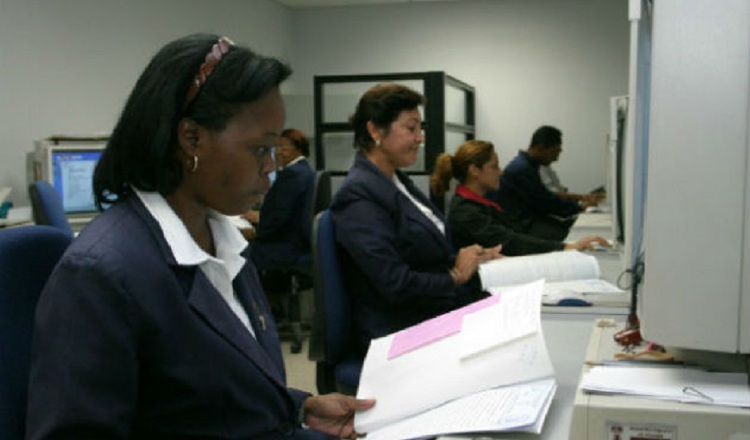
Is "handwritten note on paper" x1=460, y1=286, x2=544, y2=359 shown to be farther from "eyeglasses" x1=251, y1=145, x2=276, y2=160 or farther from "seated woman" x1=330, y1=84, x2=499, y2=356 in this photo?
"seated woman" x1=330, y1=84, x2=499, y2=356

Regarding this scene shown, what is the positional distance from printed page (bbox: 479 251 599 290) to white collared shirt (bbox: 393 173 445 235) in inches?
9.1

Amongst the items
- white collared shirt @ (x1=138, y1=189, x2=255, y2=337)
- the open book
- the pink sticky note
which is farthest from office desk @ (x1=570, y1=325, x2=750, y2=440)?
the open book

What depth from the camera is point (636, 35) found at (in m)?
1.03

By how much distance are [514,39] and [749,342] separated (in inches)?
253

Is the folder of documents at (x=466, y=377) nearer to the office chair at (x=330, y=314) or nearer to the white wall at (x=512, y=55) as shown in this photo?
the office chair at (x=330, y=314)

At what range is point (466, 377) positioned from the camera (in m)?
1.09

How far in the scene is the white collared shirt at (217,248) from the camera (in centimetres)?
A: 97

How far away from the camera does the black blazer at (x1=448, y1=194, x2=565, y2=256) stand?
2959 mm

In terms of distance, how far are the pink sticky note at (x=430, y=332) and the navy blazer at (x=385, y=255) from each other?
0.71m

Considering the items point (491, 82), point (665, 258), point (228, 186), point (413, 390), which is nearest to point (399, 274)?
point (413, 390)

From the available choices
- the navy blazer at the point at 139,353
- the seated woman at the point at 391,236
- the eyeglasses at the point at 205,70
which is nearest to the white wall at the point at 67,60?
the seated woman at the point at 391,236

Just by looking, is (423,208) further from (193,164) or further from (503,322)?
(193,164)

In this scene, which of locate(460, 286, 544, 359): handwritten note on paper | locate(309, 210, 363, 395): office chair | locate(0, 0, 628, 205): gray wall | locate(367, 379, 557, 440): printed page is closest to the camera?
locate(367, 379, 557, 440): printed page

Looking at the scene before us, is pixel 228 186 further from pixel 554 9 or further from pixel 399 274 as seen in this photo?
pixel 554 9
